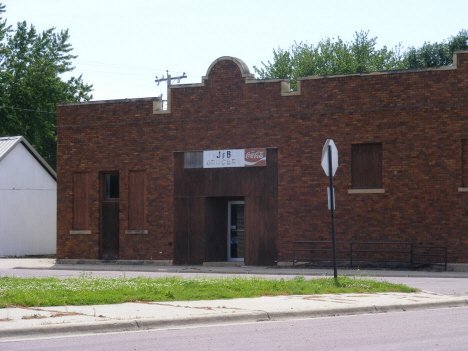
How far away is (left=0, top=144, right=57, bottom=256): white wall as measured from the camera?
125 feet

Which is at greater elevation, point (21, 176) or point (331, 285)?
point (21, 176)

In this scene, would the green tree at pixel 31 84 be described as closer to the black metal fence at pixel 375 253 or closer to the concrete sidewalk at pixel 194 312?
the black metal fence at pixel 375 253

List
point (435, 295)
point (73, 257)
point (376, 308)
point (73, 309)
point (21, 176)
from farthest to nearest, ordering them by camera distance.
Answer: point (21, 176), point (73, 257), point (435, 295), point (376, 308), point (73, 309)

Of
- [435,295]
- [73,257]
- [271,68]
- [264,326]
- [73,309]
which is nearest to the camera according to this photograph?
[264,326]

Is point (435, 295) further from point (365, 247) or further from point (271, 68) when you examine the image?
point (271, 68)

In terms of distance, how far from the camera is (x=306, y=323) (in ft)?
37.9

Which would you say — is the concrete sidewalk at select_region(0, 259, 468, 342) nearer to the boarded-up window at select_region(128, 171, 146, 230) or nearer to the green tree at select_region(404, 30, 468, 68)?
the boarded-up window at select_region(128, 171, 146, 230)

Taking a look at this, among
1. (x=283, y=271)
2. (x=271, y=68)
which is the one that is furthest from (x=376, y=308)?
(x=271, y=68)

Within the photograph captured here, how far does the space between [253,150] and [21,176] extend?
17108mm

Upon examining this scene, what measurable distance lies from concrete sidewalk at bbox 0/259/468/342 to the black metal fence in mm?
9291

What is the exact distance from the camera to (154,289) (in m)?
14.7

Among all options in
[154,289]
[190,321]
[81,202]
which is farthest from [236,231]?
[190,321]

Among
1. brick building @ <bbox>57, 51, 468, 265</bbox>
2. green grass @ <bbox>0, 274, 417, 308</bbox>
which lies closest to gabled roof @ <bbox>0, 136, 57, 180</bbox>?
brick building @ <bbox>57, 51, 468, 265</bbox>

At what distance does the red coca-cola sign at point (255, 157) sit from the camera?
27.3m
